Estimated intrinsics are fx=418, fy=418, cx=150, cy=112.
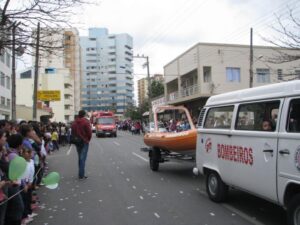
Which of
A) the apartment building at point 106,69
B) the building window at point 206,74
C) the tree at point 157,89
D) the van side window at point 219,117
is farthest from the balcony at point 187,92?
the tree at point 157,89

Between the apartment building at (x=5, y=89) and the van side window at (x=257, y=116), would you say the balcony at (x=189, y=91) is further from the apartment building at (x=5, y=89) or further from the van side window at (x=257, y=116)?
the van side window at (x=257, y=116)

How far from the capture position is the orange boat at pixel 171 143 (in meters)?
11.2

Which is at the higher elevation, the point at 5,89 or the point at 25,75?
the point at 25,75

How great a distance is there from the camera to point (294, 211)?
551 cm

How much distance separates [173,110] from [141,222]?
7961 mm

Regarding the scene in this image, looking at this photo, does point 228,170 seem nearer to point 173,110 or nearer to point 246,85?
point 173,110

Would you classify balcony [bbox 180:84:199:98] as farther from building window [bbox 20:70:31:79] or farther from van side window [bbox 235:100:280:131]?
building window [bbox 20:70:31:79]

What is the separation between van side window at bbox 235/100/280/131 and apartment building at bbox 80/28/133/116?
4277cm

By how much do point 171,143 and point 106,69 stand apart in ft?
274

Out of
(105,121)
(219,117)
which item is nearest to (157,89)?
(105,121)

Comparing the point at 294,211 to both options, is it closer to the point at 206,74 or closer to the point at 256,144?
the point at 256,144

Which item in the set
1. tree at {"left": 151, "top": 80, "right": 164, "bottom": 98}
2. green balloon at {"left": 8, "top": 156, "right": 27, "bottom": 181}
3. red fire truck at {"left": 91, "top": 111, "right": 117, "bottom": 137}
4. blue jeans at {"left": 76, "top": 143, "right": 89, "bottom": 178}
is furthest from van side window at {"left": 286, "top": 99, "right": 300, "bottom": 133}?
tree at {"left": 151, "top": 80, "right": 164, "bottom": 98}

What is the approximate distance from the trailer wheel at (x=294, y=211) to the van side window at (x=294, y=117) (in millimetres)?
904

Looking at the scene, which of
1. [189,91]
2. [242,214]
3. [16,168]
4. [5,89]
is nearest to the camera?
[16,168]
